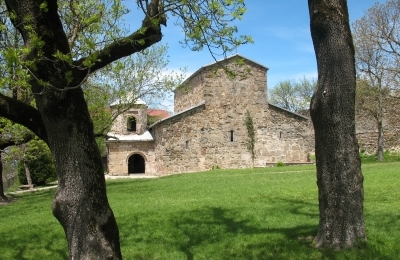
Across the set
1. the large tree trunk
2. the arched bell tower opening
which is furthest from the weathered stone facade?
the large tree trunk

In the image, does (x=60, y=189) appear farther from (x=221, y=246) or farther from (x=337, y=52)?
(x=337, y=52)

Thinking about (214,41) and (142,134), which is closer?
(214,41)

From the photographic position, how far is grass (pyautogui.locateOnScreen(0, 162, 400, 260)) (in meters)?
5.79

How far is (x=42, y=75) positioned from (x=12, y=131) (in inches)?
429

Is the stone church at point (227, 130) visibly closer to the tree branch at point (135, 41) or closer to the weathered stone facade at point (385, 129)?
the weathered stone facade at point (385, 129)

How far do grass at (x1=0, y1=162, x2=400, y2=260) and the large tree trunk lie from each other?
31cm

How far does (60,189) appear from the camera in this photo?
4309 millimetres

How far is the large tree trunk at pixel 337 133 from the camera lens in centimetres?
520

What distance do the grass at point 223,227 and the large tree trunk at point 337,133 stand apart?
311 mm

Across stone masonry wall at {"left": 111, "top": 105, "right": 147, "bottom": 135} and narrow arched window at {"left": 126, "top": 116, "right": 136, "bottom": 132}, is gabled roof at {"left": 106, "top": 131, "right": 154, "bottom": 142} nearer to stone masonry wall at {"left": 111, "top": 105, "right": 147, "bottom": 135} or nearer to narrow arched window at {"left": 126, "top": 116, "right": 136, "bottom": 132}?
stone masonry wall at {"left": 111, "top": 105, "right": 147, "bottom": 135}

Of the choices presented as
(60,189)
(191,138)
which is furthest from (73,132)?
(191,138)

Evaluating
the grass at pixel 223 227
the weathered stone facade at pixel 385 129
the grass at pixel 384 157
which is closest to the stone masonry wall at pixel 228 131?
the grass at pixel 384 157

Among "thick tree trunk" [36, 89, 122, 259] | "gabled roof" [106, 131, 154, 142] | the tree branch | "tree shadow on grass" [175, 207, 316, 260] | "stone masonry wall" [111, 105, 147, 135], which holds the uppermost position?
"stone masonry wall" [111, 105, 147, 135]

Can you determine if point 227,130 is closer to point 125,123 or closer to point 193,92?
point 193,92
